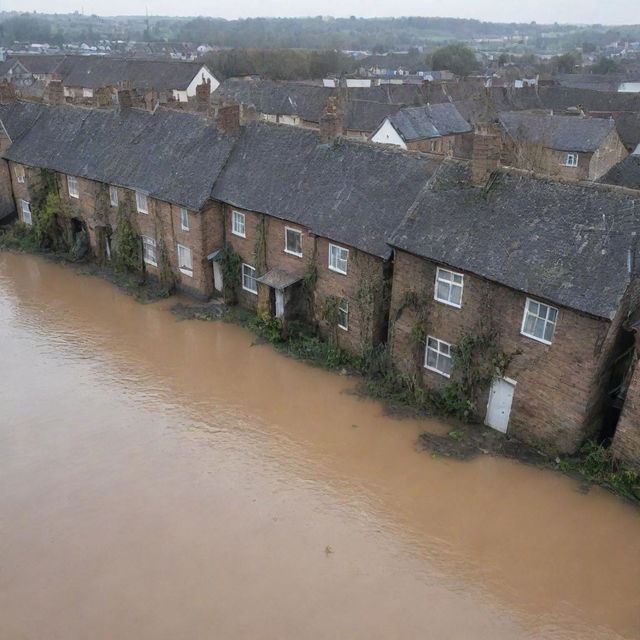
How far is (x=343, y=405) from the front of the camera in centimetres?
2133

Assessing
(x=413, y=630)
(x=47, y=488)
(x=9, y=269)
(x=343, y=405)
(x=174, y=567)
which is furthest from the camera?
(x=9, y=269)

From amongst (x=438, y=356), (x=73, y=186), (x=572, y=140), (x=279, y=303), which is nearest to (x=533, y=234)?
(x=438, y=356)

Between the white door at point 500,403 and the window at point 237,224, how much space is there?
13.4 meters

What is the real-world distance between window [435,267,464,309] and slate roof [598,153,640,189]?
2265cm

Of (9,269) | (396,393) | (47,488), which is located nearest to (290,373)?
(396,393)

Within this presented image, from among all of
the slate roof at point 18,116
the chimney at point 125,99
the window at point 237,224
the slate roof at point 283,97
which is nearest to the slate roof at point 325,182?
the window at point 237,224

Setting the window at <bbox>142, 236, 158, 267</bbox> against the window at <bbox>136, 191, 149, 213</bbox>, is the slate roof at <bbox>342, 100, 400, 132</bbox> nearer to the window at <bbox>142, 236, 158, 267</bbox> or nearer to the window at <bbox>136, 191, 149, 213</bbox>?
the window at <bbox>136, 191, 149, 213</bbox>

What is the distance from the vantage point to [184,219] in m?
27.6

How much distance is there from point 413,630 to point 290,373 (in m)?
11.6

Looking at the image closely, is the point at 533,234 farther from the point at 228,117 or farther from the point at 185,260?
the point at 185,260

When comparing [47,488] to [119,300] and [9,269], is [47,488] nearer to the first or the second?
[119,300]

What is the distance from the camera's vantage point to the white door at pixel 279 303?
969 inches

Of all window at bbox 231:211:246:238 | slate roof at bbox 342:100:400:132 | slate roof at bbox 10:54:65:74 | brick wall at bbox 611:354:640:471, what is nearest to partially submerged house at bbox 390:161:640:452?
brick wall at bbox 611:354:640:471

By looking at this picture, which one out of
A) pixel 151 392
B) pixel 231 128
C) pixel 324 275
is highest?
pixel 231 128
